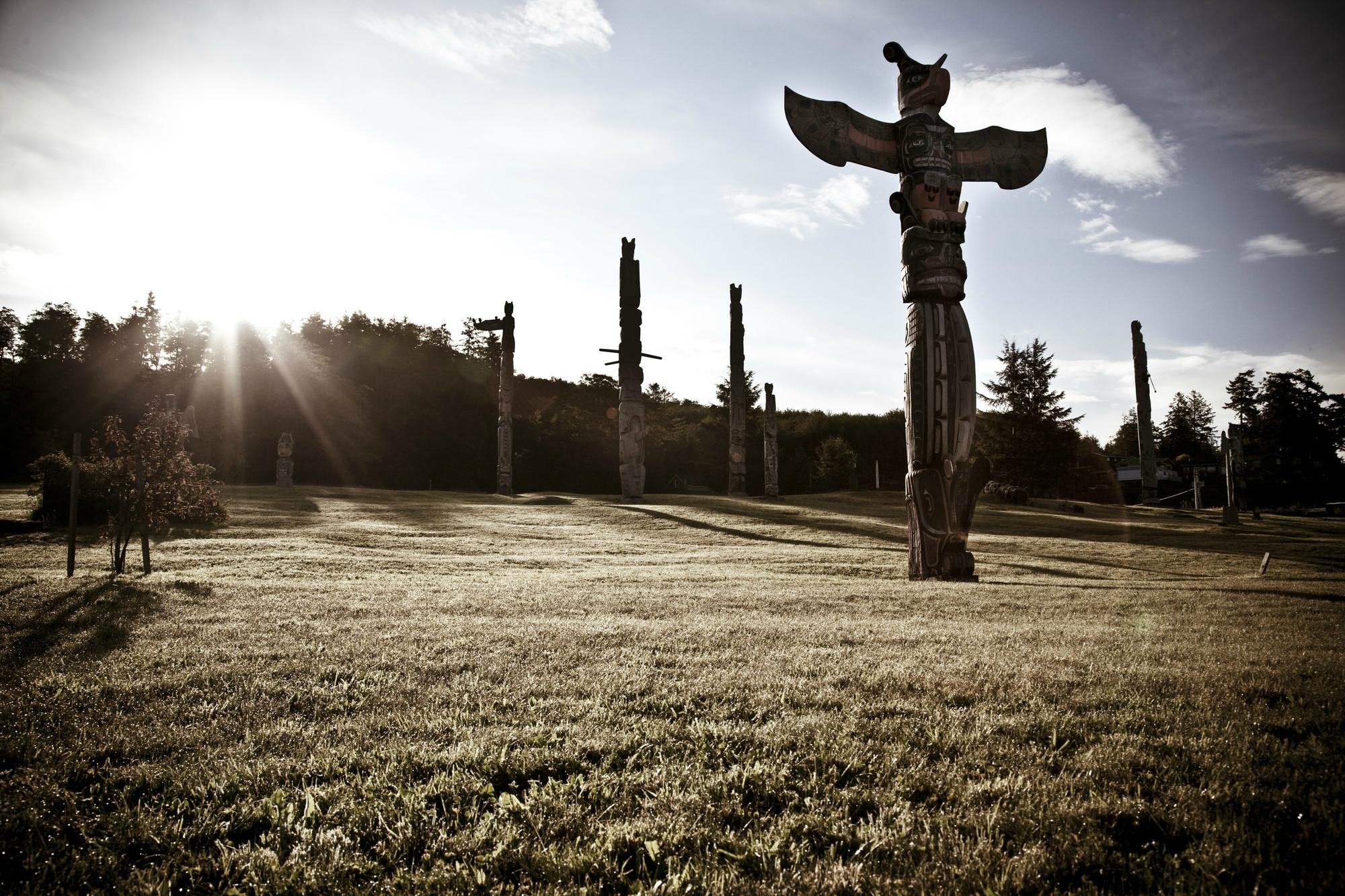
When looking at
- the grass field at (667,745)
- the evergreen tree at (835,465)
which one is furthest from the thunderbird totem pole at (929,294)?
the evergreen tree at (835,465)

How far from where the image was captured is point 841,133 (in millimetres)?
10352

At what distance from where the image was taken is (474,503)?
2602 centimetres

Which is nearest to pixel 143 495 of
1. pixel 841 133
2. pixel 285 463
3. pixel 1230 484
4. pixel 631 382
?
pixel 841 133

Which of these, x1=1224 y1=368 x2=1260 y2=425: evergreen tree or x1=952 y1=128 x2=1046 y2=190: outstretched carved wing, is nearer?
x1=952 y1=128 x2=1046 y2=190: outstretched carved wing

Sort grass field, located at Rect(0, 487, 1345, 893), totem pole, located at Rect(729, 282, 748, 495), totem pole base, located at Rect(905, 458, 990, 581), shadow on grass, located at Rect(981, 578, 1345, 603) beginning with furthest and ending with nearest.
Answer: totem pole, located at Rect(729, 282, 748, 495) < totem pole base, located at Rect(905, 458, 990, 581) < shadow on grass, located at Rect(981, 578, 1345, 603) < grass field, located at Rect(0, 487, 1345, 893)

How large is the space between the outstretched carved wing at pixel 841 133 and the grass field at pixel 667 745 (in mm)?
6750

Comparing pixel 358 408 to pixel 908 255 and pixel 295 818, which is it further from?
pixel 295 818

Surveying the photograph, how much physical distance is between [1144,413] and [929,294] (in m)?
25.4

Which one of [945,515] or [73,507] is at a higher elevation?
[73,507]

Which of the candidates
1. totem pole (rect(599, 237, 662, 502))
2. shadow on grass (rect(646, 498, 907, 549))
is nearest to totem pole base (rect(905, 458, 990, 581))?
shadow on grass (rect(646, 498, 907, 549))

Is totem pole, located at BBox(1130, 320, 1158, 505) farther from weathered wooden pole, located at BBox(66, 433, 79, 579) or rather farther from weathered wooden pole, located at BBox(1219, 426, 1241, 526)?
weathered wooden pole, located at BBox(66, 433, 79, 579)

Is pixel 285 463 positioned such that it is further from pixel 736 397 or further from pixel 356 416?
pixel 736 397

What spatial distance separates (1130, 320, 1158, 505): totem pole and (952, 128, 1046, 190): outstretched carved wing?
75.9 feet

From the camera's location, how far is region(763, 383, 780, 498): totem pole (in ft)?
105
